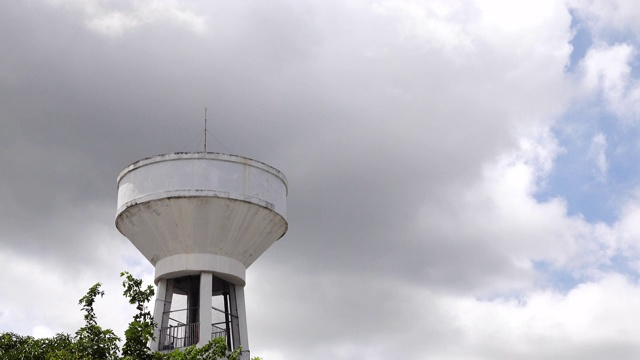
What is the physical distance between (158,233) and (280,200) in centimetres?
408

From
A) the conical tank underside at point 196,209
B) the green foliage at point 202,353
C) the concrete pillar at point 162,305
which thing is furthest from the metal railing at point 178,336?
the green foliage at point 202,353

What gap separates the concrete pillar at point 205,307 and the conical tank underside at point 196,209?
0.48 m

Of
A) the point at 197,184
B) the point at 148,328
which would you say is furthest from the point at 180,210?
the point at 148,328

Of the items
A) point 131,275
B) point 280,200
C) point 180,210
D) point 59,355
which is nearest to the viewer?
point 59,355

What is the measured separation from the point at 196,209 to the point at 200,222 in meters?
0.48

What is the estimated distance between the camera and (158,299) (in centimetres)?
2922

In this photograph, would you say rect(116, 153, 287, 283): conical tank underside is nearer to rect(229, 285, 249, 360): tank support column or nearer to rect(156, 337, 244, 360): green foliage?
rect(229, 285, 249, 360): tank support column

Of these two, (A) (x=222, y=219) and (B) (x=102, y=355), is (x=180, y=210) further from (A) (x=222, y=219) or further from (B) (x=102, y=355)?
(B) (x=102, y=355)

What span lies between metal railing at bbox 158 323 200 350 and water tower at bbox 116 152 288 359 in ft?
0.10

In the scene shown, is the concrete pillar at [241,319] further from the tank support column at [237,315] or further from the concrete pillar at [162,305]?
the concrete pillar at [162,305]

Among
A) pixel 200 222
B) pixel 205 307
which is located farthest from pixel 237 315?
pixel 200 222

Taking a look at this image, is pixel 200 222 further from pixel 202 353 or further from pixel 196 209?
pixel 202 353

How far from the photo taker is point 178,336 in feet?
94.7

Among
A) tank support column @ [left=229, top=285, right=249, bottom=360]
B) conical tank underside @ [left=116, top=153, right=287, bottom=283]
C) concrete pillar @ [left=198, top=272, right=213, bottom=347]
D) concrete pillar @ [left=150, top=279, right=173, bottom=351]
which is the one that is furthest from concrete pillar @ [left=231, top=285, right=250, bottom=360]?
concrete pillar @ [left=150, top=279, right=173, bottom=351]
